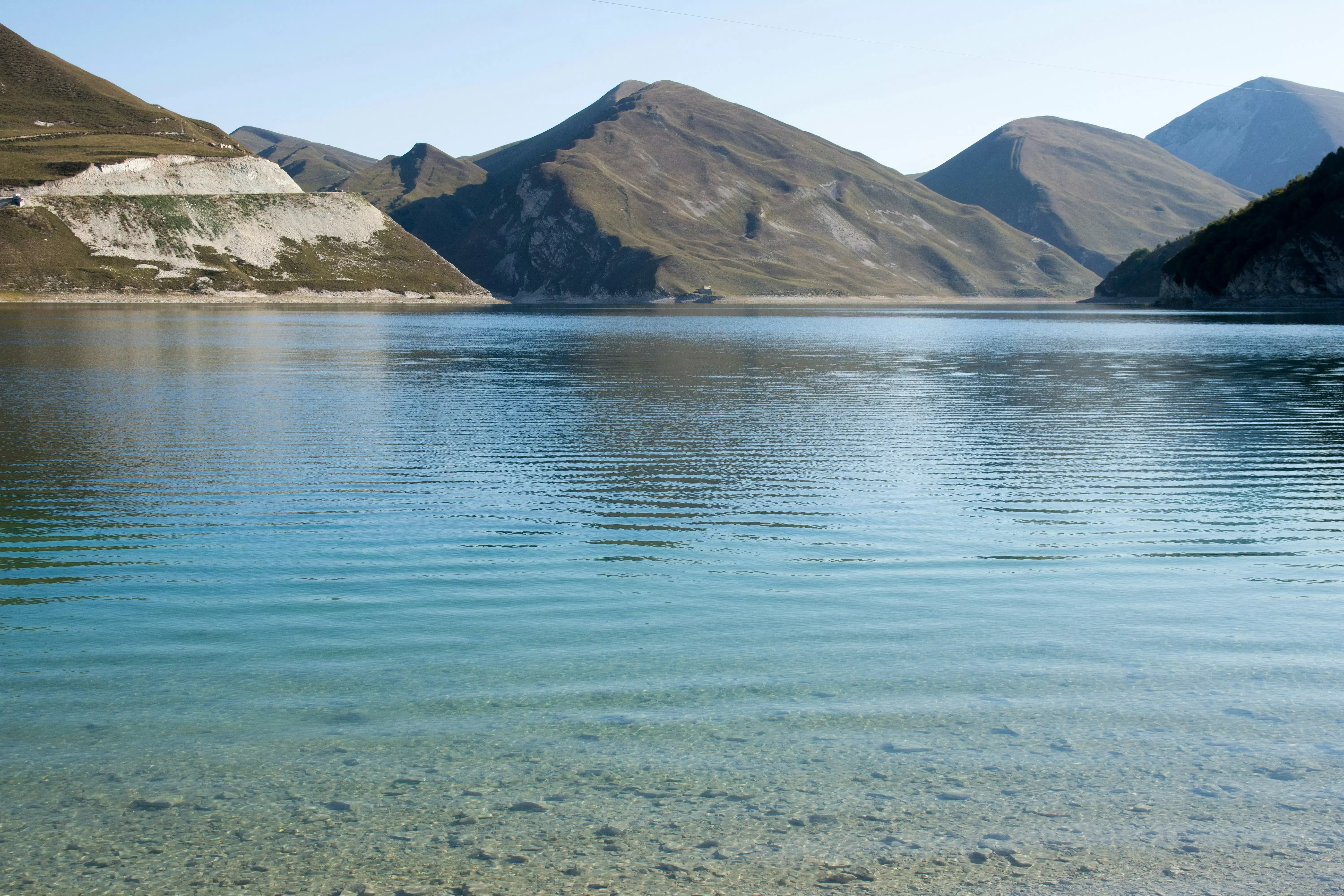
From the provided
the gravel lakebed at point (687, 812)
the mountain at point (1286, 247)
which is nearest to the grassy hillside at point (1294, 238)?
the mountain at point (1286, 247)

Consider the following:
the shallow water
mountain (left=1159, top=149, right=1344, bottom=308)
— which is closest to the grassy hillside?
mountain (left=1159, top=149, right=1344, bottom=308)

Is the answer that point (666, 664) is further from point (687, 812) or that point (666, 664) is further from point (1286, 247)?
point (1286, 247)

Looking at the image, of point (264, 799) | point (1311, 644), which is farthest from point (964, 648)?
point (264, 799)

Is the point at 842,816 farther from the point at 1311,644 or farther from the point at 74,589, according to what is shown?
the point at 74,589

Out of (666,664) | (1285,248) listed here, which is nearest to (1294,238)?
(1285,248)

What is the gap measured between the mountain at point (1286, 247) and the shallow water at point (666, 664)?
168 meters

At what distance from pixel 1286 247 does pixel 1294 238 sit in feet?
5.83

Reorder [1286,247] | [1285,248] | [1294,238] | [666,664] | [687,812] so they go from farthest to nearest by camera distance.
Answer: [1285,248] < [1286,247] < [1294,238] < [666,664] < [687,812]

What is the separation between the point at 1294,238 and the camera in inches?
6905

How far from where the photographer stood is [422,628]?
12.9m

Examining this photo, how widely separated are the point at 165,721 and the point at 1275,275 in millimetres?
203843

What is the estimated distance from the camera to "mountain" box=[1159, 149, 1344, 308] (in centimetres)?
17150

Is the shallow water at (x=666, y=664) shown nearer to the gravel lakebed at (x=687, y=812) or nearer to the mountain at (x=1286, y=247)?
the gravel lakebed at (x=687, y=812)

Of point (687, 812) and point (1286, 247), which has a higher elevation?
point (1286, 247)
